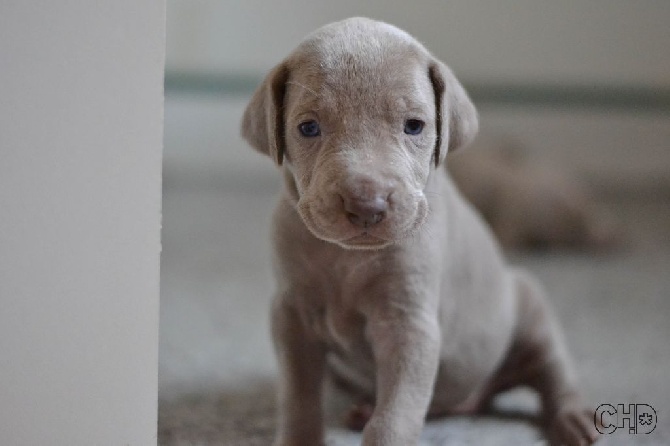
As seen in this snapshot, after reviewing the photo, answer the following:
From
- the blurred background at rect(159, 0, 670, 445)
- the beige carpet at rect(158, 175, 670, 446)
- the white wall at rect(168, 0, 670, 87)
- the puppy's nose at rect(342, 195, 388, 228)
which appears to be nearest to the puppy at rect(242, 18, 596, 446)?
the puppy's nose at rect(342, 195, 388, 228)

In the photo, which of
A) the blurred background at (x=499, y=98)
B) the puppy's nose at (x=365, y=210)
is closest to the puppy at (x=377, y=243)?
the puppy's nose at (x=365, y=210)

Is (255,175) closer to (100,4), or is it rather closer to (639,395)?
(639,395)

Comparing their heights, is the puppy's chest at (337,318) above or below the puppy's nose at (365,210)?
below

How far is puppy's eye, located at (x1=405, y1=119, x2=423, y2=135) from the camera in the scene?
1342mm

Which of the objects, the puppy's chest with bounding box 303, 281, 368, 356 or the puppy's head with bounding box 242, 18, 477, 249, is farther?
the puppy's chest with bounding box 303, 281, 368, 356

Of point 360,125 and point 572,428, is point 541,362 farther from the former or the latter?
point 360,125

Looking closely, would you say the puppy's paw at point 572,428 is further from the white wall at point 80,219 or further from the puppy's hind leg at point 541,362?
the white wall at point 80,219

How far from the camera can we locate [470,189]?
356cm

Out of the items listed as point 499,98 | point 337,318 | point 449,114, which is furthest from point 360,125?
point 499,98

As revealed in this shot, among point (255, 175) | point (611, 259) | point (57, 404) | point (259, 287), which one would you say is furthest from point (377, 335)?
point (255, 175)

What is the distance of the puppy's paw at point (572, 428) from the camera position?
1.61m

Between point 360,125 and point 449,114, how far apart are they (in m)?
0.20

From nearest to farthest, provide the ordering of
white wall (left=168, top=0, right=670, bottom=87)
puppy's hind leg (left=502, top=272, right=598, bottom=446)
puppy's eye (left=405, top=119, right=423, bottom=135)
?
puppy's eye (left=405, top=119, right=423, bottom=135), puppy's hind leg (left=502, top=272, right=598, bottom=446), white wall (left=168, top=0, right=670, bottom=87)

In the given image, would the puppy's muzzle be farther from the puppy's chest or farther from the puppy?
the puppy's chest
